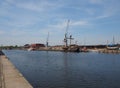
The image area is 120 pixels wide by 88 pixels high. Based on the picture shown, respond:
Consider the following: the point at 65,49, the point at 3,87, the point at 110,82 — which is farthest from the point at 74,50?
the point at 3,87

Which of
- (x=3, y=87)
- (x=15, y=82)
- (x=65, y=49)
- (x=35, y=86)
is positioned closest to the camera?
(x=3, y=87)

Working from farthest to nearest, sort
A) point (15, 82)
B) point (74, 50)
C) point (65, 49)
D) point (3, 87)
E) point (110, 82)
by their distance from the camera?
point (65, 49) < point (74, 50) < point (110, 82) < point (15, 82) < point (3, 87)

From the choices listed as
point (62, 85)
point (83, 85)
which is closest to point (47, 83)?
point (62, 85)

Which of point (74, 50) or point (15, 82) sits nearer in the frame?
point (15, 82)

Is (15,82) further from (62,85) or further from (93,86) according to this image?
(93,86)

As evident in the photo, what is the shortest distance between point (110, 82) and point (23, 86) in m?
13.5

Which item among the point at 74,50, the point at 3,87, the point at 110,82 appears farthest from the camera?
the point at 74,50

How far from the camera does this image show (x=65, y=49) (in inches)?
7372

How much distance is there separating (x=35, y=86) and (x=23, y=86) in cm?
672

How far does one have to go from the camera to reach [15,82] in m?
23.5

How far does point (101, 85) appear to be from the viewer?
28.8m

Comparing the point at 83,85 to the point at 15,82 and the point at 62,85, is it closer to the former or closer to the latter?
the point at 62,85

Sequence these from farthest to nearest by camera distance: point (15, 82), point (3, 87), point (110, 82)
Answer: point (110, 82), point (15, 82), point (3, 87)

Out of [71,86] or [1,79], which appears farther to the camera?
[71,86]
